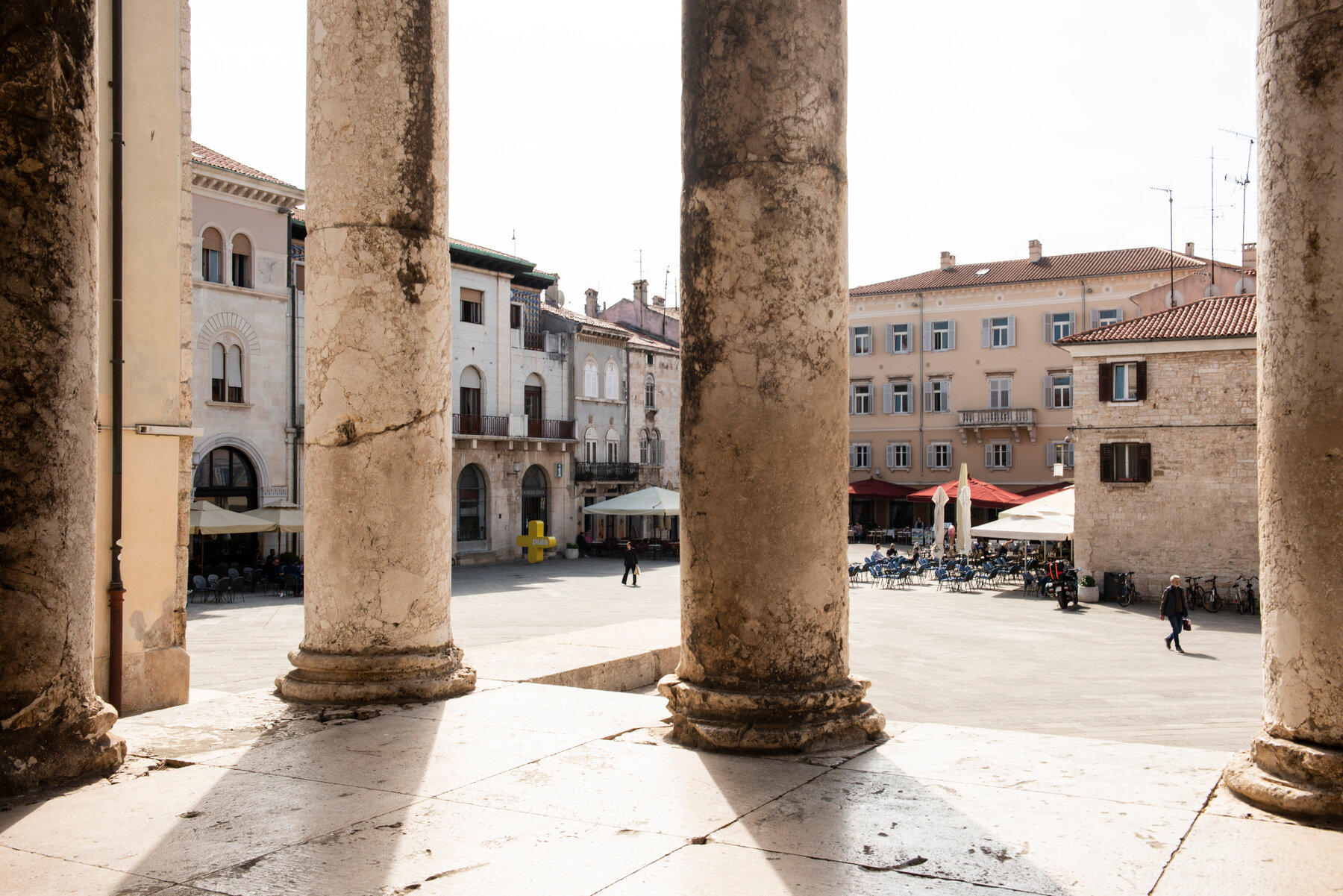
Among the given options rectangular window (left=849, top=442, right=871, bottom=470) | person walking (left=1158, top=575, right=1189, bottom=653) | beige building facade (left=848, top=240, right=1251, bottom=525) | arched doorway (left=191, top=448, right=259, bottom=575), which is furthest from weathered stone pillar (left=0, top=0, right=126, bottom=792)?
rectangular window (left=849, top=442, right=871, bottom=470)

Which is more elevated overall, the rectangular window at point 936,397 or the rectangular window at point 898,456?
the rectangular window at point 936,397

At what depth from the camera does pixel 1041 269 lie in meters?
47.0

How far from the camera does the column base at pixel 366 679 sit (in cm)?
680

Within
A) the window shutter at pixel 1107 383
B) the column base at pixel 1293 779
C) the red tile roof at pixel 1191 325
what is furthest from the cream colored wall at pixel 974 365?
the column base at pixel 1293 779

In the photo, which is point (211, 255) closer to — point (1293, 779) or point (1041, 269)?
point (1293, 779)

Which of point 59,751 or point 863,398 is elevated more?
point 863,398

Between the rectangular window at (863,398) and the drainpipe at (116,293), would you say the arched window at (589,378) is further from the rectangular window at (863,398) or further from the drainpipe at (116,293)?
the drainpipe at (116,293)

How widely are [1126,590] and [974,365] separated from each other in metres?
22.6

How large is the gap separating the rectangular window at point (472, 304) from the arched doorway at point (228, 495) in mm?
11250

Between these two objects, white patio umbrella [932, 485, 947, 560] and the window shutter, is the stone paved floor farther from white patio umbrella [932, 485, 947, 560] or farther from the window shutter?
the window shutter

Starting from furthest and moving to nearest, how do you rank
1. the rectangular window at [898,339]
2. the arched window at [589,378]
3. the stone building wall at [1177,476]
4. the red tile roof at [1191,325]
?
the rectangular window at [898,339]
the arched window at [589,378]
the red tile roof at [1191,325]
the stone building wall at [1177,476]

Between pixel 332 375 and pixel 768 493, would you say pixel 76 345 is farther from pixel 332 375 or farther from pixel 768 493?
pixel 768 493

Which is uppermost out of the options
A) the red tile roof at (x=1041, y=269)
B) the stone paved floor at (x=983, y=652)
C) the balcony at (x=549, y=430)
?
the red tile roof at (x=1041, y=269)

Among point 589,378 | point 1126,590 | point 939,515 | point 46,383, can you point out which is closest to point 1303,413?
point 46,383
